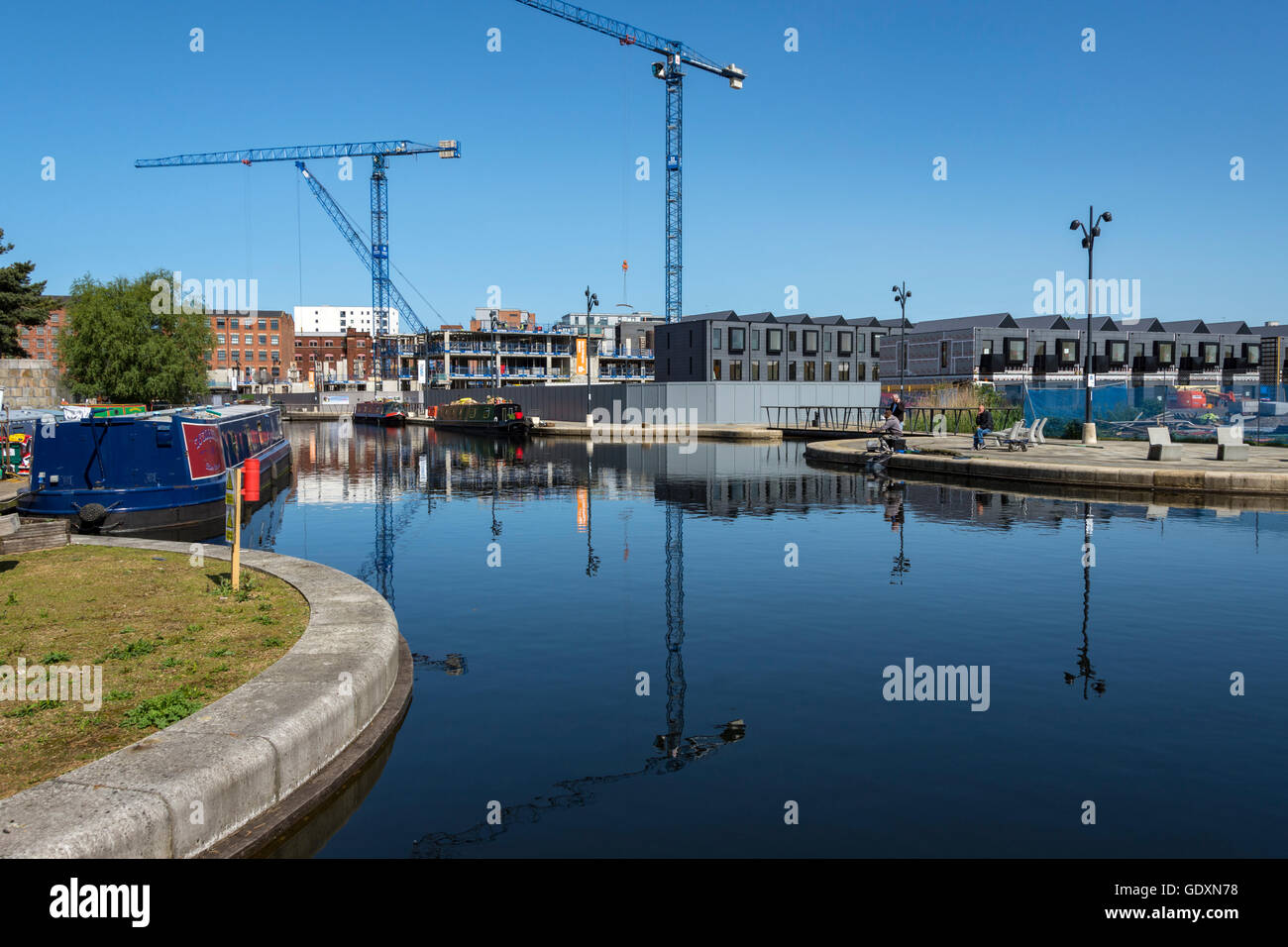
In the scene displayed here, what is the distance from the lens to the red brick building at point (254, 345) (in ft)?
556

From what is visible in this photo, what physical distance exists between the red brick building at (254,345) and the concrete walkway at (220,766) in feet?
569

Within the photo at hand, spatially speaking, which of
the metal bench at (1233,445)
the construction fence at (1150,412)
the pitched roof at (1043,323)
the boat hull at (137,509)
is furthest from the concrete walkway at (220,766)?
the pitched roof at (1043,323)

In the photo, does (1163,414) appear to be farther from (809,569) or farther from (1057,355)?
(1057,355)

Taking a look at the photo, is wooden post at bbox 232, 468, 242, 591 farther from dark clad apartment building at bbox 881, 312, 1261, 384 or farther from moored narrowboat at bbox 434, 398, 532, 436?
dark clad apartment building at bbox 881, 312, 1261, 384

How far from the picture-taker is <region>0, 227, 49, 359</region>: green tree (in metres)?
43.6

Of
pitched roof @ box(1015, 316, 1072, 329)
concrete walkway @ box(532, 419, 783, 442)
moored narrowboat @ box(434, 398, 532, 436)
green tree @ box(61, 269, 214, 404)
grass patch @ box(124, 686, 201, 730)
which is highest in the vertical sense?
pitched roof @ box(1015, 316, 1072, 329)

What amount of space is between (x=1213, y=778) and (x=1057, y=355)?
306 feet

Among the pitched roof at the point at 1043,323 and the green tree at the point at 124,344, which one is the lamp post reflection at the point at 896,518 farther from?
the pitched roof at the point at 1043,323

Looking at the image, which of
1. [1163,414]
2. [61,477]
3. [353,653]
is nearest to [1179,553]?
[353,653]

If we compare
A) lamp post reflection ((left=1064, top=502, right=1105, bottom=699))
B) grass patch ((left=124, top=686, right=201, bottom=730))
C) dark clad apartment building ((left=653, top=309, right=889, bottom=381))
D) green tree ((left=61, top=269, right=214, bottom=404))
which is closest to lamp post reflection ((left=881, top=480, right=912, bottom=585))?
lamp post reflection ((left=1064, top=502, right=1105, bottom=699))

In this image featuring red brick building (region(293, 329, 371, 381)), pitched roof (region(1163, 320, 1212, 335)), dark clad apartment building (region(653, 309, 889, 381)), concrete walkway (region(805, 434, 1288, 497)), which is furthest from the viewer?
red brick building (region(293, 329, 371, 381))

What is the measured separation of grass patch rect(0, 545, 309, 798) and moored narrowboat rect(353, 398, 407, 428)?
261ft

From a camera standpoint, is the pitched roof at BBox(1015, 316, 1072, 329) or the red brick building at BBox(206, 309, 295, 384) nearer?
the pitched roof at BBox(1015, 316, 1072, 329)
